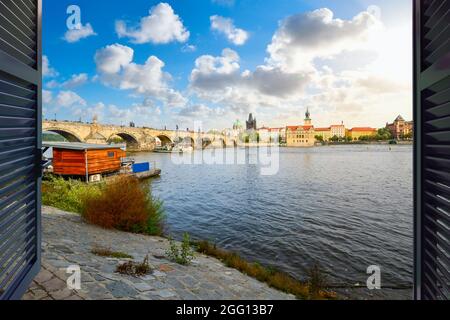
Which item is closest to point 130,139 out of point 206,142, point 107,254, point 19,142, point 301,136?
point 206,142

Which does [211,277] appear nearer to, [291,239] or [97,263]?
[97,263]

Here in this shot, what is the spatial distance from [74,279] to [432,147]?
4.73 m

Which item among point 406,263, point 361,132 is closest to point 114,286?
point 406,263

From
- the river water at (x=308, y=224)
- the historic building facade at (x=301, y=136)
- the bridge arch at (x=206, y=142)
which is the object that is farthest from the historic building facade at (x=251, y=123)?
the river water at (x=308, y=224)

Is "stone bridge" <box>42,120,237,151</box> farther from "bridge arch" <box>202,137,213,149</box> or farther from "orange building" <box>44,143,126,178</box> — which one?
"orange building" <box>44,143,126,178</box>

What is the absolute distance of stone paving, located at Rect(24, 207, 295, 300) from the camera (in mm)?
A: 3629

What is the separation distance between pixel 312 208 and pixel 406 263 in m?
7.45

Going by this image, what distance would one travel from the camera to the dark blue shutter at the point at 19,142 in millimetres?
2662

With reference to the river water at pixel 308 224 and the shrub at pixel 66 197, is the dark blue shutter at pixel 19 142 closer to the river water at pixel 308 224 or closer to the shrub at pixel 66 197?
the river water at pixel 308 224

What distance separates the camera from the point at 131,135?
2724 inches

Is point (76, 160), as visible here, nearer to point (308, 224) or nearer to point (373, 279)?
point (308, 224)

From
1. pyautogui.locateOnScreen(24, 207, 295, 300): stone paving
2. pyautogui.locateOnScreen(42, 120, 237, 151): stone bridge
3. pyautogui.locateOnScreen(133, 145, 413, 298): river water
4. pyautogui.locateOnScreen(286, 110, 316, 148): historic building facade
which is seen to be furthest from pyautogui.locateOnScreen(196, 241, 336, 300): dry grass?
pyautogui.locateOnScreen(286, 110, 316, 148): historic building facade

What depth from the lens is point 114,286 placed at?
389cm
